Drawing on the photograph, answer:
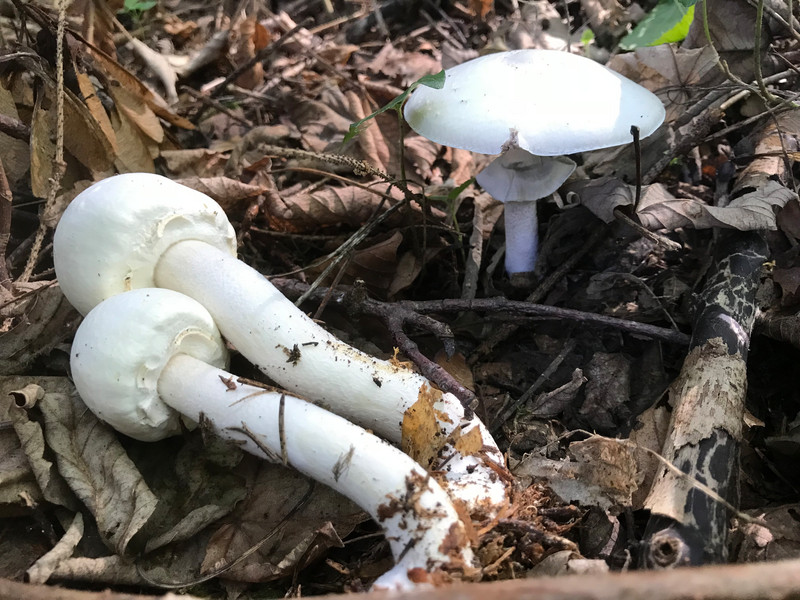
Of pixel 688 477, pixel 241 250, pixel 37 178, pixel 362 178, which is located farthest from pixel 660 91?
pixel 37 178

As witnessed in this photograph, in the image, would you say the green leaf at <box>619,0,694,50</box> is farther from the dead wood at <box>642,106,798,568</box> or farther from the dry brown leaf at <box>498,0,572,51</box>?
the dead wood at <box>642,106,798,568</box>

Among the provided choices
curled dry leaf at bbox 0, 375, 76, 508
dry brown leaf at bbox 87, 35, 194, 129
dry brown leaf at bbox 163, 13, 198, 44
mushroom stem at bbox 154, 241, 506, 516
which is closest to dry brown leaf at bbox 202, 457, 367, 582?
mushroom stem at bbox 154, 241, 506, 516

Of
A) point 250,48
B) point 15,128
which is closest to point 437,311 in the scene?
point 15,128

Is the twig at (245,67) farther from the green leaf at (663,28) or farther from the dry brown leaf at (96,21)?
the green leaf at (663,28)

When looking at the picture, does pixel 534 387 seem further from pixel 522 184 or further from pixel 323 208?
pixel 323 208

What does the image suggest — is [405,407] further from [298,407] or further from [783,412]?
[783,412]

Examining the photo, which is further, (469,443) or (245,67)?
(245,67)
